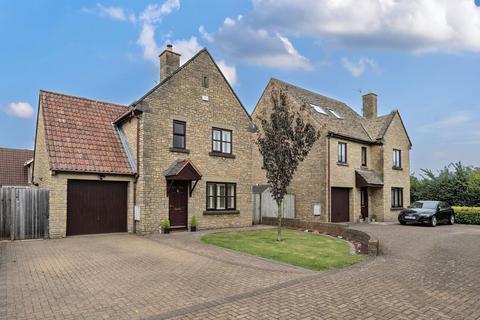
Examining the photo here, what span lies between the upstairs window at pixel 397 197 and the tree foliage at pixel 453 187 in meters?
4.81

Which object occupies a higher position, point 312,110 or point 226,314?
point 312,110

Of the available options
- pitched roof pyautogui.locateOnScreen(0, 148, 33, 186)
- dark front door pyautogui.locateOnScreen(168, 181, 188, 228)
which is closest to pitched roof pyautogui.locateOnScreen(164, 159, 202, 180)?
dark front door pyautogui.locateOnScreen(168, 181, 188, 228)

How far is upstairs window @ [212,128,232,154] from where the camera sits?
61.0ft

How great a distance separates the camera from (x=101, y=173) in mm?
15305

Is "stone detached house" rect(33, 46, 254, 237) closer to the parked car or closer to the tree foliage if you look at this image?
the parked car

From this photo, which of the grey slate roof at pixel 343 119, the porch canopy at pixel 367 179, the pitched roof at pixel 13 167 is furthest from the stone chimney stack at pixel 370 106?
the pitched roof at pixel 13 167

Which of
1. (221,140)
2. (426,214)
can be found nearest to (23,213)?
(221,140)

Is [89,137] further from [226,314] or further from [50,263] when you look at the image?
[226,314]

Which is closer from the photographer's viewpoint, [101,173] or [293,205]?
[101,173]

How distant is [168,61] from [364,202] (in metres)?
16.8

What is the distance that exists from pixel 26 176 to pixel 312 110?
83.4 ft

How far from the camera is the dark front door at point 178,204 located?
16.8 m

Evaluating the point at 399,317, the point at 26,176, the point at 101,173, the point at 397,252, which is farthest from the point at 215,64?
the point at 26,176

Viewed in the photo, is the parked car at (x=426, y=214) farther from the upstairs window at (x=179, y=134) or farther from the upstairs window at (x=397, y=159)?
the upstairs window at (x=179, y=134)
